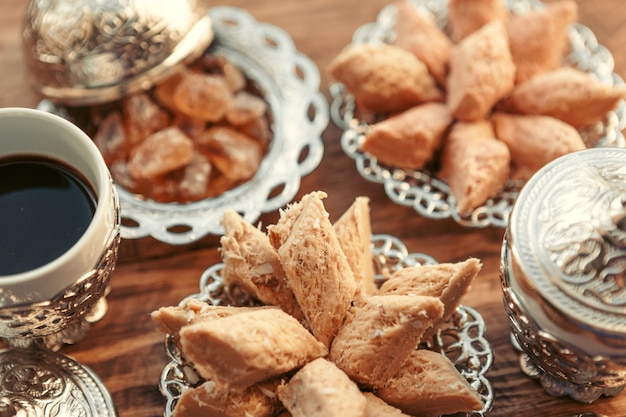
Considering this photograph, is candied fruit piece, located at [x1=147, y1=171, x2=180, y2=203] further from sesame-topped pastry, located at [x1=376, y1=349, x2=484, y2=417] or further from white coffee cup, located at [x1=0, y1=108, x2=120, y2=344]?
sesame-topped pastry, located at [x1=376, y1=349, x2=484, y2=417]

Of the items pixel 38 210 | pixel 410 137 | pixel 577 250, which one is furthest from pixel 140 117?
pixel 577 250

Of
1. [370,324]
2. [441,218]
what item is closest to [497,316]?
[441,218]

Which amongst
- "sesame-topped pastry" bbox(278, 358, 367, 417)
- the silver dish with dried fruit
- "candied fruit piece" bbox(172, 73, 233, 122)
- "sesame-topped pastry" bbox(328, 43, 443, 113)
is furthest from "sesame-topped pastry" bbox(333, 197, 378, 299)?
"candied fruit piece" bbox(172, 73, 233, 122)

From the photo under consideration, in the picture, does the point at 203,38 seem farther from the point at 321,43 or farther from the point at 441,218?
the point at 441,218

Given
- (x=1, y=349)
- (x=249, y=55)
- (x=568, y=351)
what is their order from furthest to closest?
(x=249, y=55)
(x=1, y=349)
(x=568, y=351)

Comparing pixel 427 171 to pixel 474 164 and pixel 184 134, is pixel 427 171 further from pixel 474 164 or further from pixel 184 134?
pixel 184 134

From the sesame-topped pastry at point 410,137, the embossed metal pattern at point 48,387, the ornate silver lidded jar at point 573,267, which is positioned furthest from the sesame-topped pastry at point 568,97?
the embossed metal pattern at point 48,387

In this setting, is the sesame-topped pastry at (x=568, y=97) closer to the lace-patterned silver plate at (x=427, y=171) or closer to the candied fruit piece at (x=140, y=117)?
the lace-patterned silver plate at (x=427, y=171)
